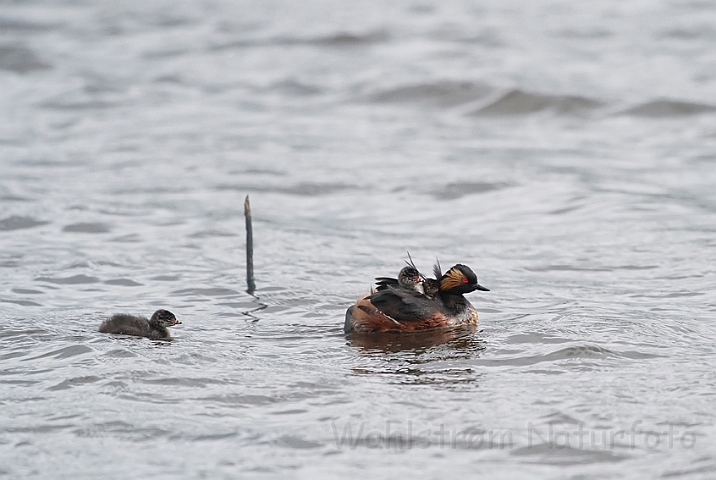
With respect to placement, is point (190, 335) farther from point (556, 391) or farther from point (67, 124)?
point (67, 124)

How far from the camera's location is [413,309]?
26.7 ft

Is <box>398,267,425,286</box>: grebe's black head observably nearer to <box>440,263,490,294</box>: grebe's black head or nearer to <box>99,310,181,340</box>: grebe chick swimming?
<box>440,263,490,294</box>: grebe's black head

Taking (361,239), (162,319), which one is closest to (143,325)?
(162,319)

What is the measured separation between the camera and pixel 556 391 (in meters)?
6.62

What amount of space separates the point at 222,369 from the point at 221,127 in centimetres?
1134

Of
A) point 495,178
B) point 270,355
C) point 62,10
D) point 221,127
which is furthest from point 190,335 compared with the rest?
point 62,10

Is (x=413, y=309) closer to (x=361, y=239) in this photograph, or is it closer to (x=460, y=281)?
(x=460, y=281)

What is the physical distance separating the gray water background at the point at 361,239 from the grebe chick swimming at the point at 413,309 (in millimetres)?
175

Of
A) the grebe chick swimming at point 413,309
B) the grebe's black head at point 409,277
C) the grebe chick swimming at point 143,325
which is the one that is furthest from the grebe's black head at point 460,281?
the grebe chick swimming at point 143,325

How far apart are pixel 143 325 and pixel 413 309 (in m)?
1.99

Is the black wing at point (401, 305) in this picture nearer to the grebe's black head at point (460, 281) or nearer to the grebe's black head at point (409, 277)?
the grebe's black head at point (409, 277)

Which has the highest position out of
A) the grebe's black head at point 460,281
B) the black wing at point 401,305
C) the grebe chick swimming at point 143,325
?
the grebe's black head at point 460,281

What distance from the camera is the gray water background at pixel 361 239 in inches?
237

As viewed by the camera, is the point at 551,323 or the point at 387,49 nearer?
the point at 551,323
